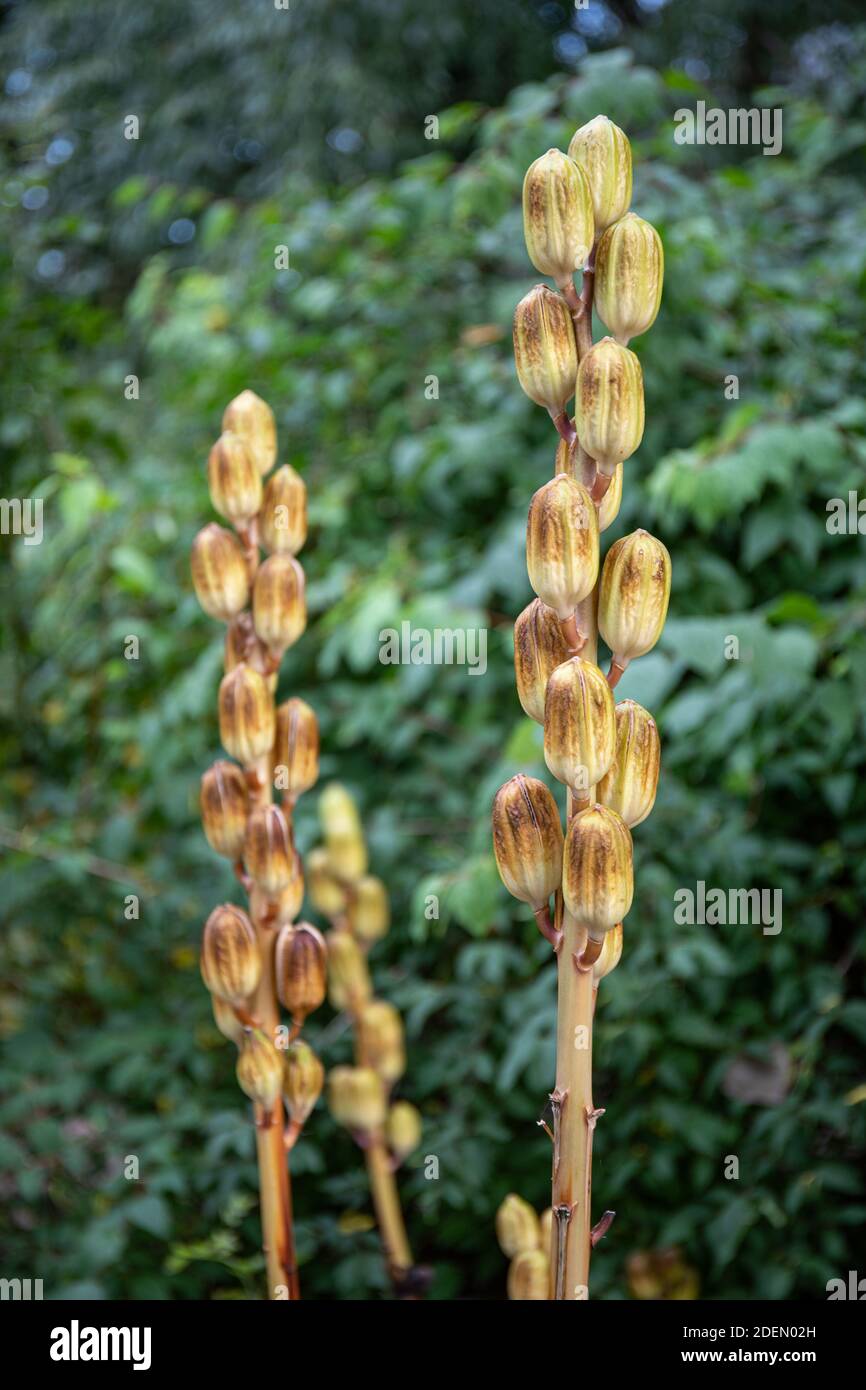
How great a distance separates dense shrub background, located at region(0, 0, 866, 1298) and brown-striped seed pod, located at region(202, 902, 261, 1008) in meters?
0.53

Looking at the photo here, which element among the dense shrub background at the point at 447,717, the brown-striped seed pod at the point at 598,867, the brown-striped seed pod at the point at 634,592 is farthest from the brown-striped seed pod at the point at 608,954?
the dense shrub background at the point at 447,717

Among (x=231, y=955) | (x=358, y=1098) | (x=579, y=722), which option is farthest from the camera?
(x=358, y=1098)

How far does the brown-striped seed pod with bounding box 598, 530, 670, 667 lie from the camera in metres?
0.56

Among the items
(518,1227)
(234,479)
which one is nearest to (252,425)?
(234,479)

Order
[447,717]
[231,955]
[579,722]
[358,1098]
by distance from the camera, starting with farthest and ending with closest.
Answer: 1. [447,717]
2. [358,1098]
3. [231,955]
4. [579,722]

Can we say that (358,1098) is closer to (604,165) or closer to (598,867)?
(598,867)

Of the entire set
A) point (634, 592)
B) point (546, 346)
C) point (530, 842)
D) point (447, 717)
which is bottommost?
point (530, 842)

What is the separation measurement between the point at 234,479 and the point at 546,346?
227 millimetres

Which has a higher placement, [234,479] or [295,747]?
[234,479]

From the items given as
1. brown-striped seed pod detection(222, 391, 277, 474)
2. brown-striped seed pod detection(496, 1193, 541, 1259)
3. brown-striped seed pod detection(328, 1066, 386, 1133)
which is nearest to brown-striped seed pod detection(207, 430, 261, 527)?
brown-striped seed pod detection(222, 391, 277, 474)

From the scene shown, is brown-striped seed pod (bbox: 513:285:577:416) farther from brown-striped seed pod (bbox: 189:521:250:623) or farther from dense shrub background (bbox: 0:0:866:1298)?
dense shrub background (bbox: 0:0:866:1298)

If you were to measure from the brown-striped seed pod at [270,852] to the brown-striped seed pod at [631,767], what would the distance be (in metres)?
0.19

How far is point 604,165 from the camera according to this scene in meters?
0.56

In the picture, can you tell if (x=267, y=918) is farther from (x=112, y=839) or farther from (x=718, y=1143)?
(x=112, y=839)
